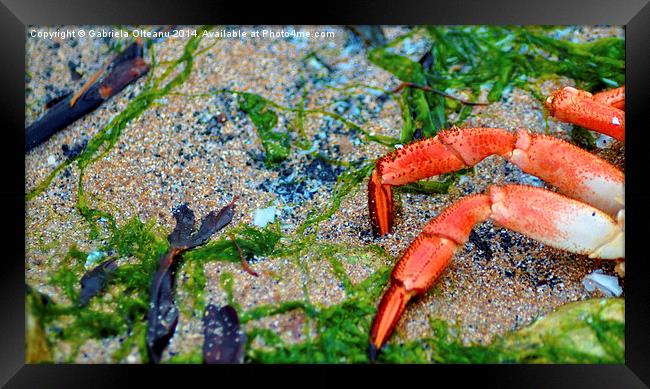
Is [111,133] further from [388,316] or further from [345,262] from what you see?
[388,316]

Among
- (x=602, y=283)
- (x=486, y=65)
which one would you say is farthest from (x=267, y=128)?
(x=602, y=283)

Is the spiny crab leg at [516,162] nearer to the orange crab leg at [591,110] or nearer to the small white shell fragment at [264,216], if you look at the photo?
the orange crab leg at [591,110]

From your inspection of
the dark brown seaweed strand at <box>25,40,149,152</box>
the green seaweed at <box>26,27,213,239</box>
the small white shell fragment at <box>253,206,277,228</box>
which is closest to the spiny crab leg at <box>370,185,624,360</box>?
the small white shell fragment at <box>253,206,277,228</box>

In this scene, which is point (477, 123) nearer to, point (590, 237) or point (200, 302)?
point (590, 237)

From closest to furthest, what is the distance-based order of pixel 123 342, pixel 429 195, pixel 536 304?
pixel 123 342
pixel 536 304
pixel 429 195

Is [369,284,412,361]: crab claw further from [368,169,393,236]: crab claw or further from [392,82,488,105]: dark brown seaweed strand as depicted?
[392,82,488,105]: dark brown seaweed strand
